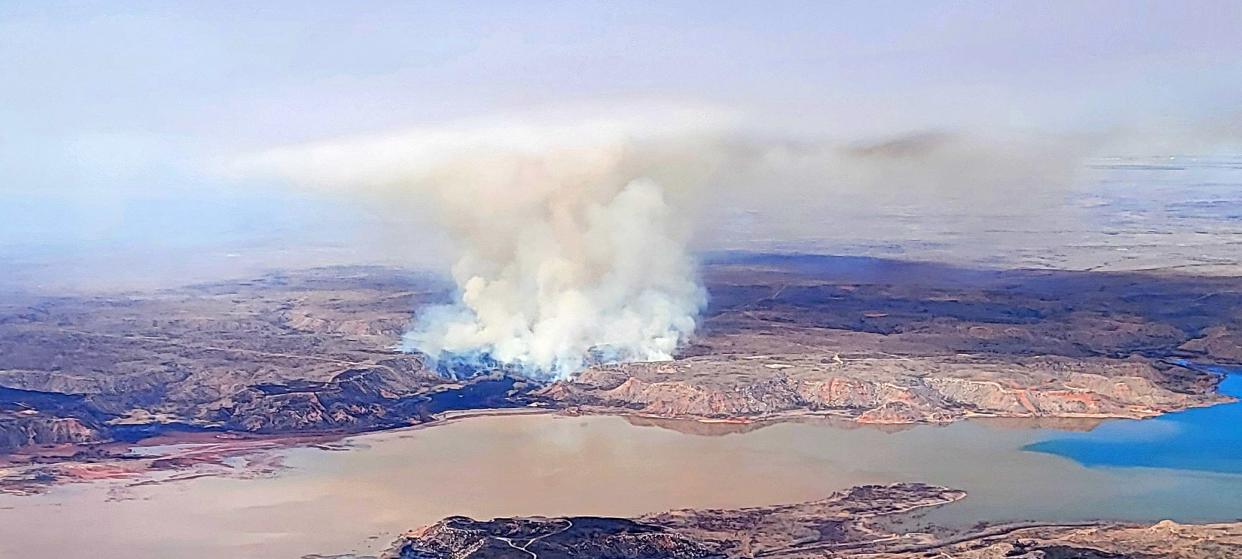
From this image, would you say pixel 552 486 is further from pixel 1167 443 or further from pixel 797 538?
pixel 1167 443

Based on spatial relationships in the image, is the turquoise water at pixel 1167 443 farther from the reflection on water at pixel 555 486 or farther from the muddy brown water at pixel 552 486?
the muddy brown water at pixel 552 486

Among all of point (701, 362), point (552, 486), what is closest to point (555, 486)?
point (552, 486)

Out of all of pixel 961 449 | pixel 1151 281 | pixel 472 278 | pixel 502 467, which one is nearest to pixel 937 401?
pixel 961 449

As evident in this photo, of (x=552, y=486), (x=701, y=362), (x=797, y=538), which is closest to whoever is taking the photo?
(x=797, y=538)

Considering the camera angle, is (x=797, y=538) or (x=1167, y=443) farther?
(x=1167, y=443)

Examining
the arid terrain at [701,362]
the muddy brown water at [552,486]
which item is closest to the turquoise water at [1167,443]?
the muddy brown water at [552,486]

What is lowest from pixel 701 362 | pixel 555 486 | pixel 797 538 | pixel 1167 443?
pixel 797 538

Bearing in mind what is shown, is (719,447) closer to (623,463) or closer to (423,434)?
(623,463)
